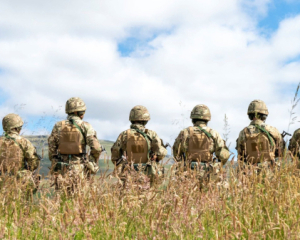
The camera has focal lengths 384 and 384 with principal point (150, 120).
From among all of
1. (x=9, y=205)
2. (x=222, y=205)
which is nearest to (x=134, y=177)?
(x=222, y=205)

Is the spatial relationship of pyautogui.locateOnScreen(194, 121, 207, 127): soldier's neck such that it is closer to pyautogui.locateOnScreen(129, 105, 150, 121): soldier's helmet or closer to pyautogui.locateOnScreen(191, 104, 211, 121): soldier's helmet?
pyautogui.locateOnScreen(191, 104, 211, 121): soldier's helmet

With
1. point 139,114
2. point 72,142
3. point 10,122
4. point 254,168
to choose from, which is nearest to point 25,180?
point 254,168

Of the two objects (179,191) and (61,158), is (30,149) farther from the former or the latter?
(179,191)

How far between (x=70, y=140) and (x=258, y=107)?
446 cm

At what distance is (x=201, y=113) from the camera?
8680 mm

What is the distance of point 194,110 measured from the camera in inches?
347

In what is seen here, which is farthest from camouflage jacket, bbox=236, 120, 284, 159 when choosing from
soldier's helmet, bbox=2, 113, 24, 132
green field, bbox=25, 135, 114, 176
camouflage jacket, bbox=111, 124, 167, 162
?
soldier's helmet, bbox=2, 113, 24, 132

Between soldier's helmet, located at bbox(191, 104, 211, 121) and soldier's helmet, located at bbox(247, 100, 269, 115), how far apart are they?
3.85 ft

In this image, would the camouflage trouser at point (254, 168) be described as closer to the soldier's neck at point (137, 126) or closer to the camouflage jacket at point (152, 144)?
the camouflage jacket at point (152, 144)

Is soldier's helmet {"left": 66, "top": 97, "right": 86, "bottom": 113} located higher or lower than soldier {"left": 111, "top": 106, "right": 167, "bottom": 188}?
higher

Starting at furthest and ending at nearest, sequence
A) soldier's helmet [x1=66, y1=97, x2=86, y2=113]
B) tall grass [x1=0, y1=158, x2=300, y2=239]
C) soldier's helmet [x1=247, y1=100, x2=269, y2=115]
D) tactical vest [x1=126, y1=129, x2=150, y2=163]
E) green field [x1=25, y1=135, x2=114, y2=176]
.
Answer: soldier's helmet [x1=247, y1=100, x2=269, y2=115] < soldier's helmet [x1=66, y1=97, x2=86, y2=113] < tactical vest [x1=126, y1=129, x2=150, y2=163] < green field [x1=25, y1=135, x2=114, y2=176] < tall grass [x1=0, y1=158, x2=300, y2=239]

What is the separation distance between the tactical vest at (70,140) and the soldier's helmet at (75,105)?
0.42 metres

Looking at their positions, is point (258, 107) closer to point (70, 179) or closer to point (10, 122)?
point (10, 122)

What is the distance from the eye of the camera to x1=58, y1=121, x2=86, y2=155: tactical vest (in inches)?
312
